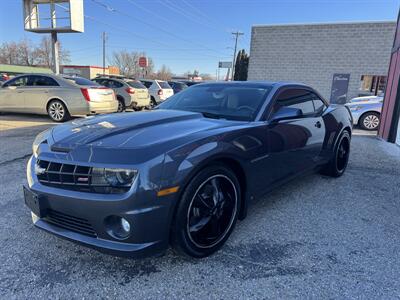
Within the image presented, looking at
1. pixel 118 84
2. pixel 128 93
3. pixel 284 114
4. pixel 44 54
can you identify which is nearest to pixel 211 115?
pixel 284 114

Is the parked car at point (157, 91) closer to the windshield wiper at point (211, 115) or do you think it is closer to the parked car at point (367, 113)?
the parked car at point (367, 113)

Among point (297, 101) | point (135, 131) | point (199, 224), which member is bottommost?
point (199, 224)

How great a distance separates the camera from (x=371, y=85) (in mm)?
18781

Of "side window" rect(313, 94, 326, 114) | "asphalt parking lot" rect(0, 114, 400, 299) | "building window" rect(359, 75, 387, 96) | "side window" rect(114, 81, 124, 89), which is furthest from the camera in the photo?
"building window" rect(359, 75, 387, 96)

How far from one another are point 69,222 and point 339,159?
4110 mm

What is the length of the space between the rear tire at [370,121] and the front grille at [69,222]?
1116 centimetres

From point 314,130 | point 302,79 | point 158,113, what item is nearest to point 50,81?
point 158,113

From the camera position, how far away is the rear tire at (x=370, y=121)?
427 inches

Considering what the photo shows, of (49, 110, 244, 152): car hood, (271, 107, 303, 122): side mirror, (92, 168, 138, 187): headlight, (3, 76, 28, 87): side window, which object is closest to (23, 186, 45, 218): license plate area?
(49, 110, 244, 152): car hood

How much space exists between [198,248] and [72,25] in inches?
580

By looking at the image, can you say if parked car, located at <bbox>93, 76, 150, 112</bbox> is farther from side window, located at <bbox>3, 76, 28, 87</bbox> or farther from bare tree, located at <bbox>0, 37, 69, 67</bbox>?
bare tree, located at <bbox>0, 37, 69, 67</bbox>

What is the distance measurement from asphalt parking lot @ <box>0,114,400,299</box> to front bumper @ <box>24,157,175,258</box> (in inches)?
11.8

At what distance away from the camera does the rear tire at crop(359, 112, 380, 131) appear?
35.6ft

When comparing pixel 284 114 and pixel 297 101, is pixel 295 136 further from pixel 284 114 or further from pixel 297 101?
pixel 297 101
